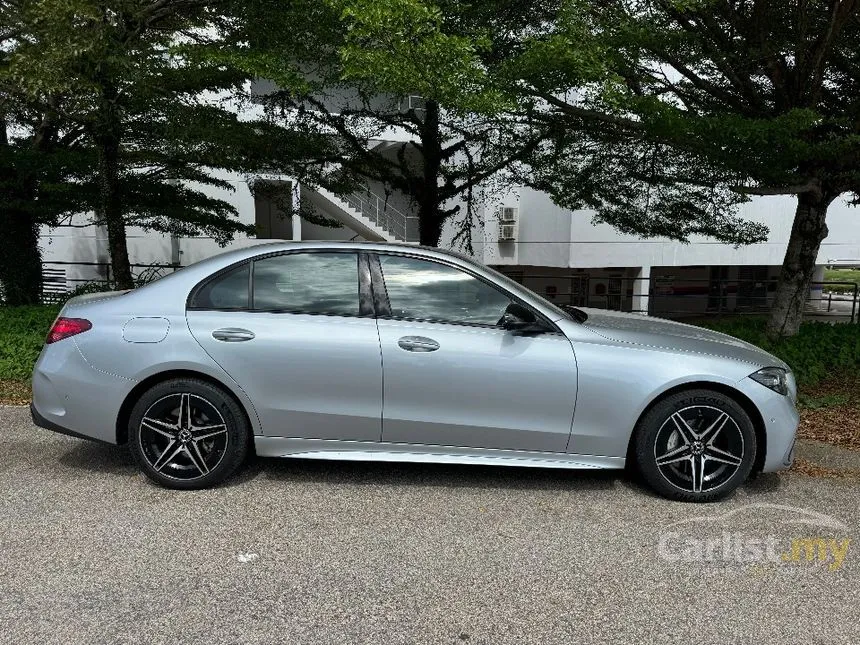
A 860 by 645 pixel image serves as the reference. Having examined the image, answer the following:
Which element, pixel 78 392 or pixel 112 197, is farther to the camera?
pixel 112 197

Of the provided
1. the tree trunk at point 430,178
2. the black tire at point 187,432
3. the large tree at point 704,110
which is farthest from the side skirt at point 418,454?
the tree trunk at point 430,178

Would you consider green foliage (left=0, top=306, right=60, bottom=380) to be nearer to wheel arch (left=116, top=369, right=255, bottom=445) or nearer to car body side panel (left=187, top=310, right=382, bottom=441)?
wheel arch (left=116, top=369, right=255, bottom=445)

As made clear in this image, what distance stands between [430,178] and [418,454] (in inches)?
281

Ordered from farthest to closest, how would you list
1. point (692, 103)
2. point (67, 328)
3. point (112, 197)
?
point (112, 197)
point (692, 103)
point (67, 328)

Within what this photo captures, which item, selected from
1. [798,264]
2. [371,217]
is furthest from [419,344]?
[371,217]

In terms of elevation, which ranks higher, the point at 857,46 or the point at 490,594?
the point at 857,46

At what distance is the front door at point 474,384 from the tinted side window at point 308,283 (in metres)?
0.32

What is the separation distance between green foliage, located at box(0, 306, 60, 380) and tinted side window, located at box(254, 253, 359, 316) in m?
4.29

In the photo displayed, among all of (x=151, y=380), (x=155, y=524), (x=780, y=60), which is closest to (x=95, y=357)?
(x=151, y=380)

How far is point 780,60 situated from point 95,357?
25.9ft

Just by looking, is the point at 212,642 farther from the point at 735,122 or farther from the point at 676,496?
the point at 735,122

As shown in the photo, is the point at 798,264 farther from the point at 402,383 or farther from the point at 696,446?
the point at 402,383

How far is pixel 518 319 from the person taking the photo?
4.04 m

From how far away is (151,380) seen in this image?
13.5ft
